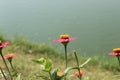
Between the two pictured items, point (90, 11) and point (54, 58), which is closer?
point (54, 58)

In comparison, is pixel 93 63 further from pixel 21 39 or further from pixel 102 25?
pixel 102 25

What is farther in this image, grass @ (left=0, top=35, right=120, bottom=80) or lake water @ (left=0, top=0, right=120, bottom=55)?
lake water @ (left=0, top=0, right=120, bottom=55)

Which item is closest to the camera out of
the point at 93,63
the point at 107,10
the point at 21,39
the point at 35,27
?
the point at 93,63

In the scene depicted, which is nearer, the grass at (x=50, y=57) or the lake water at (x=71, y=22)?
the grass at (x=50, y=57)

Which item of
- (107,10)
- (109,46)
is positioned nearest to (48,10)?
(107,10)

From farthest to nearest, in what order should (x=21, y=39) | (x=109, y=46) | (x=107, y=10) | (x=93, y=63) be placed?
(x=107, y=10), (x=109, y=46), (x=21, y=39), (x=93, y=63)

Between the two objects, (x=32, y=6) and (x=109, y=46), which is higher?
(x=32, y=6)

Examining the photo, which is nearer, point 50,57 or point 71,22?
point 50,57
